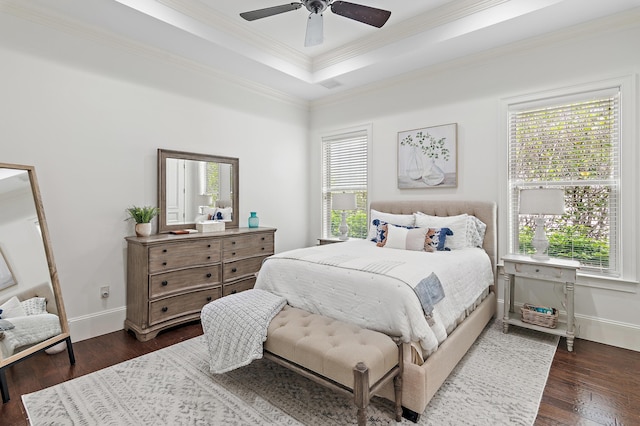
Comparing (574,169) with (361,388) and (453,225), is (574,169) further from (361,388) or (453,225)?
(361,388)

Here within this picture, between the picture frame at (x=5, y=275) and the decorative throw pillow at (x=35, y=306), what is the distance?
0.58 ft

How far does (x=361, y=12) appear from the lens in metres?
2.58

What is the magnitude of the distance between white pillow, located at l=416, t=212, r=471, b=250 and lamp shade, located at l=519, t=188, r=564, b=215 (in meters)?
0.57

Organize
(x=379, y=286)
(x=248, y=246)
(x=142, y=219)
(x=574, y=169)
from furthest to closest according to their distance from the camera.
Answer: (x=248, y=246)
(x=142, y=219)
(x=574, y=169)
(x=379, y=286)

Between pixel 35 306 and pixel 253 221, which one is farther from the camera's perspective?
pixel 253 221

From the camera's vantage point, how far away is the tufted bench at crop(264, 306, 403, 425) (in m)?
1.68

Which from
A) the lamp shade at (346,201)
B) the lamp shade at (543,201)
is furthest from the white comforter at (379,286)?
the lamp shade at (346,201)

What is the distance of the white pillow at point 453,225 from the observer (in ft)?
11.2

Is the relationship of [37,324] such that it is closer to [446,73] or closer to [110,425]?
[110,425]

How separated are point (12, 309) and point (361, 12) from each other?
3408 mm

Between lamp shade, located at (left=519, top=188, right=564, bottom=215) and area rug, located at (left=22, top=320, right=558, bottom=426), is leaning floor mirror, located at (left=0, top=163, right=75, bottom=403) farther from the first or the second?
lamp shade, located at (left=519, top=188, right=564, bottom=215)

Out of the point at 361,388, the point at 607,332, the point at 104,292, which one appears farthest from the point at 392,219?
the point at 104,292

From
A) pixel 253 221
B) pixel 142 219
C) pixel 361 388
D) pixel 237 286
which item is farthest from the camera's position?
pixel 253 221

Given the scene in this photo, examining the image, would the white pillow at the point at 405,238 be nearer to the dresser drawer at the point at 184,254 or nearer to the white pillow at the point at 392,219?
the white pillow at the point at 392,219
